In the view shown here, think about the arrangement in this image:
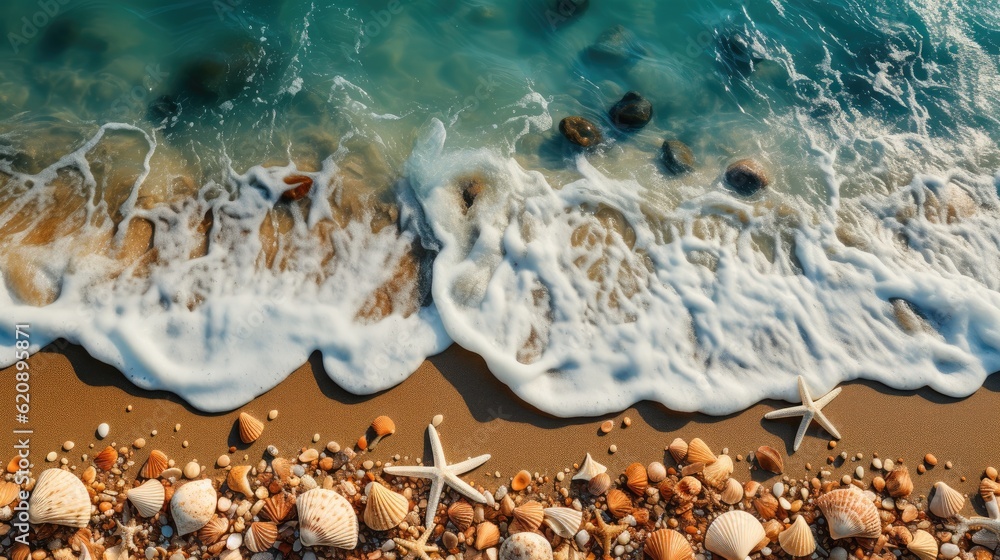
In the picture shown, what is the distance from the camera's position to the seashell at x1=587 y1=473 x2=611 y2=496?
4266 millimetres

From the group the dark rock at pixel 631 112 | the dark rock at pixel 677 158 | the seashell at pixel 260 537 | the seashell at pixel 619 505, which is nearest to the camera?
the seashell at pixel 260 537

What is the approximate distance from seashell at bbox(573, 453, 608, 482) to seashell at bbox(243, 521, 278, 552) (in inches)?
86.0

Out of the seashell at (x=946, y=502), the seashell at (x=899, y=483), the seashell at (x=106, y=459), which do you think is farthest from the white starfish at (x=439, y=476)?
the seashell at (x=946, y=502)

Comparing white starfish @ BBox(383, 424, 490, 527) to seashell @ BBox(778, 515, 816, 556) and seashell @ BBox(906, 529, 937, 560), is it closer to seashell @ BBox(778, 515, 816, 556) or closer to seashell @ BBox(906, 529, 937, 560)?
seashell @ BBox(778, 515, 816, 556)

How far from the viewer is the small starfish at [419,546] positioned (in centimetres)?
394

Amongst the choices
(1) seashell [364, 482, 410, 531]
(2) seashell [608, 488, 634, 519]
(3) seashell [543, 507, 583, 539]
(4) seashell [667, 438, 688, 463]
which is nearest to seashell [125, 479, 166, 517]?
(1) seashell [364, 482, 410, 531]

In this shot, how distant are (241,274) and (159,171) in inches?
61.2

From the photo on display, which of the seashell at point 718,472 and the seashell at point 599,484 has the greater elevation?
the seashell at point 718,472

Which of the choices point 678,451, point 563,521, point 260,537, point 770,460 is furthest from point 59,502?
point 770,460

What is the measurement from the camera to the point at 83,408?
436 cm

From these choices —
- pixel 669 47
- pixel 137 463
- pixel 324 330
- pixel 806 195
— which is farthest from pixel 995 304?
pixel 137 463

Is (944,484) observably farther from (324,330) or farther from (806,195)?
(324,330)

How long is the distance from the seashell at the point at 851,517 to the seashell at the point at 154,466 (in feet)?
15.9

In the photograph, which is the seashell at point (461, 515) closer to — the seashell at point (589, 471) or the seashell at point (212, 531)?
the seashell at point (589, 471)
